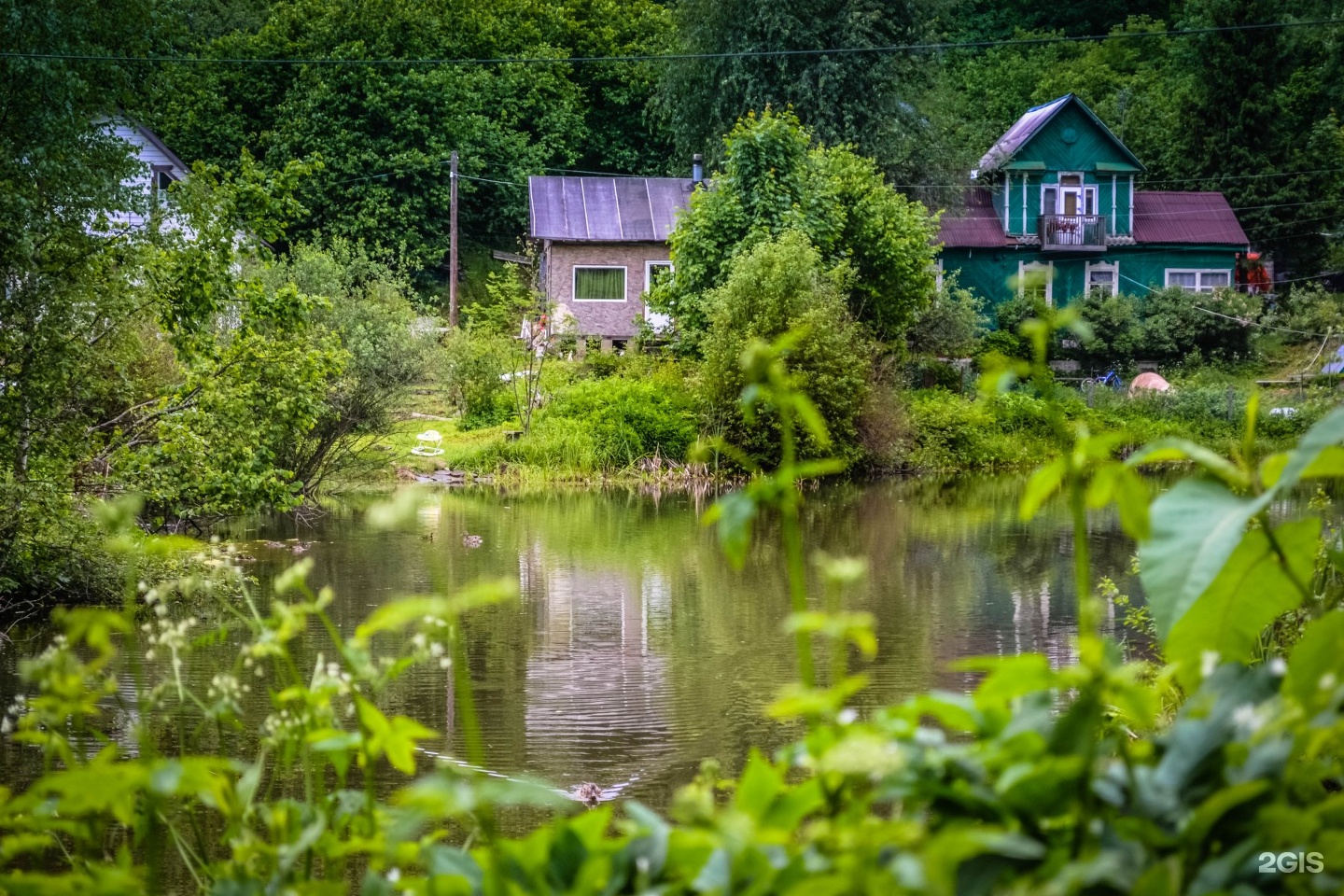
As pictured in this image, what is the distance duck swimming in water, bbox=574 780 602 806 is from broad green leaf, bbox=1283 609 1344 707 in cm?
430

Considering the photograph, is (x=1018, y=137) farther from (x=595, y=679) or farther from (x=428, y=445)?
(x=595, y=679)

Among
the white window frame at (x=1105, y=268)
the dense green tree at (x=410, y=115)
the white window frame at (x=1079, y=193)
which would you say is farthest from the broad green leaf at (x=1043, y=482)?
the dense green tree at (x=410, y=115)

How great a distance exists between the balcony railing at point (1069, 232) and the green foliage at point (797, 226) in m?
9.59

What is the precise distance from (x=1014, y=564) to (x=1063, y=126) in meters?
26.4

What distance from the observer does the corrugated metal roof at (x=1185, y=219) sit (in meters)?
35.8

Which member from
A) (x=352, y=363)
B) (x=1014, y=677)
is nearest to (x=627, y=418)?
(x=352, y=363)

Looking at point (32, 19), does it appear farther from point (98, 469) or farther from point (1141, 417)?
point (1141, 417)

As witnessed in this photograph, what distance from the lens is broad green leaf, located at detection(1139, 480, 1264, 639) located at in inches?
43.1

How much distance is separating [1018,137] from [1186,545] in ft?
121

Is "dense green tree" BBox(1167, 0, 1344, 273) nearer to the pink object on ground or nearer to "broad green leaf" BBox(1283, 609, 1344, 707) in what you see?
the pink object on ground

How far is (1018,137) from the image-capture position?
3581cm

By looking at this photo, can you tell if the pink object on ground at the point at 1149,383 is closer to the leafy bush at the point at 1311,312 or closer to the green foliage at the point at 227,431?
the leafy bush at the point at 1311,312

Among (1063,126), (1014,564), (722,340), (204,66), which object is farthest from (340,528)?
(204,66)

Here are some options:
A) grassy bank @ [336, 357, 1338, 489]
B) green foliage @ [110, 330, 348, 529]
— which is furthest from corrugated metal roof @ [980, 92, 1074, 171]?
green foliage @ [110, 330, 348, 529]
